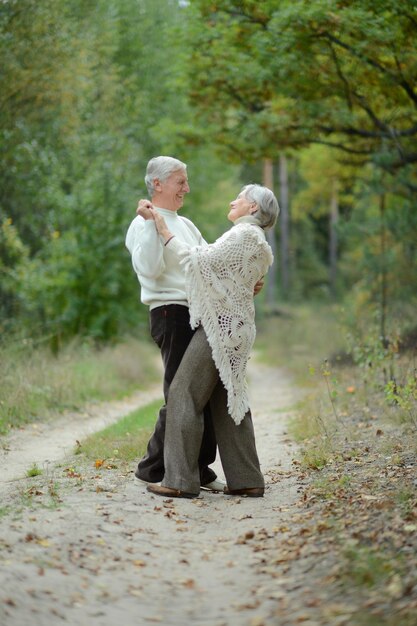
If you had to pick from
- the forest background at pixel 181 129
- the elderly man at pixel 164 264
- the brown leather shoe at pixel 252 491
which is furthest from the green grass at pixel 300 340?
the elderly man at pixel 164 264

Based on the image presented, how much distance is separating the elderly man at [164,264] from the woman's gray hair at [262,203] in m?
0.47

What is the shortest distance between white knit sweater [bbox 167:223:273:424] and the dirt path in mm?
888

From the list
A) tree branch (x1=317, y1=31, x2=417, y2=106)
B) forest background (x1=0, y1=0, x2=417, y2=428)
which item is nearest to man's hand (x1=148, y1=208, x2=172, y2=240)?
forest background (x1=0, y1=0, x2=417, y2=428)

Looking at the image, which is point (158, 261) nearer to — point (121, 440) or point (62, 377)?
point (121, 440)

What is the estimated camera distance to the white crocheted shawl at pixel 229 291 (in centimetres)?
637

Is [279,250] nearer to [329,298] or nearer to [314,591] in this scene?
[329,298]

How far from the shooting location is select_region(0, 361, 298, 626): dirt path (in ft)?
14.2

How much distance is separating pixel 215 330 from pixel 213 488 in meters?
1.36

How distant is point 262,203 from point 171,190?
26.0 inches

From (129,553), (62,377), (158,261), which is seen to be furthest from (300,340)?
(129,553)

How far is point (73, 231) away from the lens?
17.9m

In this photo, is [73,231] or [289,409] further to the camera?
[73,231]

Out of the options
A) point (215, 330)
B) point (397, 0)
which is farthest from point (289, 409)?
point (215, 330)

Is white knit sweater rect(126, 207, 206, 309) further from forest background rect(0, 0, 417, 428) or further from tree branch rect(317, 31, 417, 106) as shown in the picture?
tree branch rect(317, 31, 417, 106)
